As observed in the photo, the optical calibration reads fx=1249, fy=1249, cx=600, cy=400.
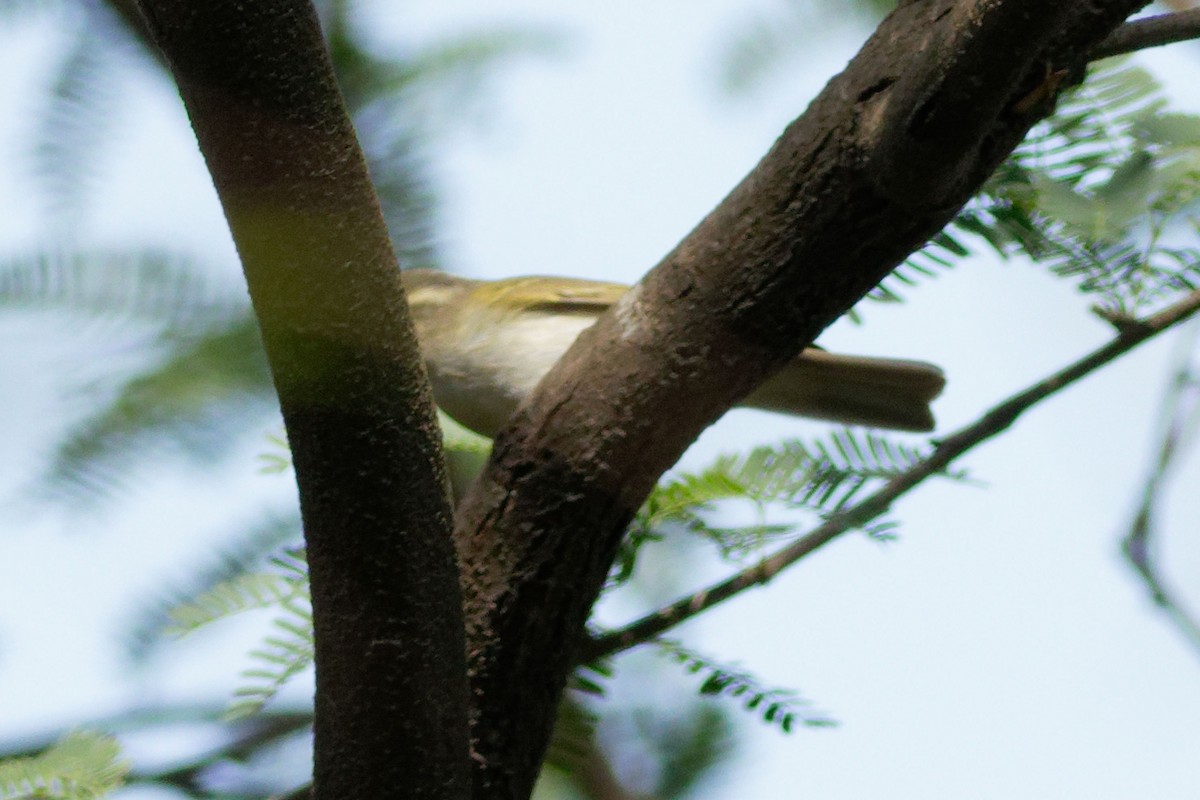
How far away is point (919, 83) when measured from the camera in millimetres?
1517

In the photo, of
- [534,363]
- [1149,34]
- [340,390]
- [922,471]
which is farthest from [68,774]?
[534,363]

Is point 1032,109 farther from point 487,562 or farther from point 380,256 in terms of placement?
point 487,562

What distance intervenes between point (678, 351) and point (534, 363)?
171 cm

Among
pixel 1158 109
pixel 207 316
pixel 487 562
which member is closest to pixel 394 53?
pixel 207 316

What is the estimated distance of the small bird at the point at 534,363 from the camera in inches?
110

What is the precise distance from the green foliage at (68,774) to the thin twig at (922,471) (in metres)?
0.70

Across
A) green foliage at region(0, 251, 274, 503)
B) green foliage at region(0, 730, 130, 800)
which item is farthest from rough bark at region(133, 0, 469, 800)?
green foliage at region(0, 251, 274, 503)

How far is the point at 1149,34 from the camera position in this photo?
169 centimetres

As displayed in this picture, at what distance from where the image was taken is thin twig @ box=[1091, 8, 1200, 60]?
164 cm

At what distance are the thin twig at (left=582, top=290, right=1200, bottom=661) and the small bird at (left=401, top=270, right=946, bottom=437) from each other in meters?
0.57

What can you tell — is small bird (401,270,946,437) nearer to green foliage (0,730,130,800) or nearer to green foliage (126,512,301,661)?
green foliage (126,512,301,661)

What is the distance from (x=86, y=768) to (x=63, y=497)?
0.72 m

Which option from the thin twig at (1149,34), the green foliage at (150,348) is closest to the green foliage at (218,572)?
the green foliage at (150,348)

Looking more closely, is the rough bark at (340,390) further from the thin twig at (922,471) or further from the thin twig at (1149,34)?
the thin twig at (1149,34)
